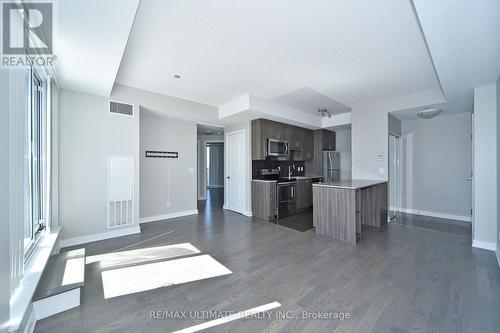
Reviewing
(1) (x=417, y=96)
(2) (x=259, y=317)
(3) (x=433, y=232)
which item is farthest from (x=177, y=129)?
(3) (x=433, y=232)

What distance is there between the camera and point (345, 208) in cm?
336

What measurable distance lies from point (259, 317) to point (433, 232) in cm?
388

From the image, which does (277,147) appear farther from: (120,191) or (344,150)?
(120,191)

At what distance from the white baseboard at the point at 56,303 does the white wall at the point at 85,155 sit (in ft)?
5.90

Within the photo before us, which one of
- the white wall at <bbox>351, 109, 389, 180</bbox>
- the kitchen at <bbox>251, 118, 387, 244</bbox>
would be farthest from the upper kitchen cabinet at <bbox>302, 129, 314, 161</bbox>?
the white wall at <bbox>351, 109, 389, 180</bbox>

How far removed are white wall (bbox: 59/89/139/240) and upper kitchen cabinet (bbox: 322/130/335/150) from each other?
545 cm

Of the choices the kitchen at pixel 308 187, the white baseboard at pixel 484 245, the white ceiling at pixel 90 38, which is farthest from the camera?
the kitchen at pixel 308 187

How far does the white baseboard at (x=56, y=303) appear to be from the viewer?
5.54ft

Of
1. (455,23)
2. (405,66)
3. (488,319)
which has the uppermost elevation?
(405,66)

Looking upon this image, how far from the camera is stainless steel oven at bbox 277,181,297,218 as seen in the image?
4.97 meters

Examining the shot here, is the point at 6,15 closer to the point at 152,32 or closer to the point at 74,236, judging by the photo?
the point at 152,32

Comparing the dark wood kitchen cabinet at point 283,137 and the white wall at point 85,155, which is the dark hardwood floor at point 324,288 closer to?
the white wall at point 85,155

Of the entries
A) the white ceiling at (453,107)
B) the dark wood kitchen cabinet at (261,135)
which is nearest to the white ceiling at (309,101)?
the dark wood kitchen cabinet at (261,135)

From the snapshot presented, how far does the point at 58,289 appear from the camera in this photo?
5.89 ft
